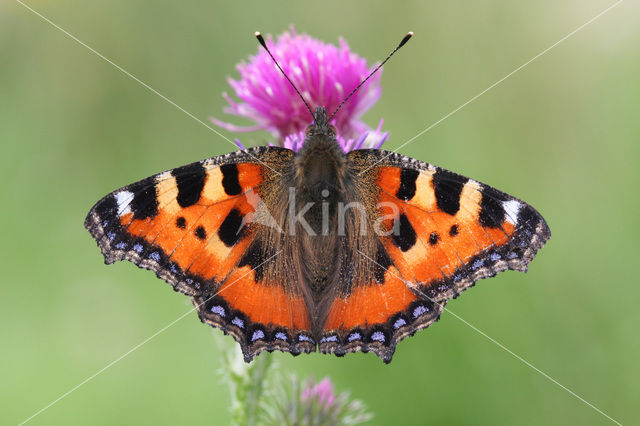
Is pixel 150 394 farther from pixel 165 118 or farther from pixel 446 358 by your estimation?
pixel 165 118

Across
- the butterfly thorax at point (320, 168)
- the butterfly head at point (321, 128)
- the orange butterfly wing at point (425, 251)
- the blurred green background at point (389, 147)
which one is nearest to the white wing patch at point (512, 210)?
the orange butterfly wing at point (425, 251)

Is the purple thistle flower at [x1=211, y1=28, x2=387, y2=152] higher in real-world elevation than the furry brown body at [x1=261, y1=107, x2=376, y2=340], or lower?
higher

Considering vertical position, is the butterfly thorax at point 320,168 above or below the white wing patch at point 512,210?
above

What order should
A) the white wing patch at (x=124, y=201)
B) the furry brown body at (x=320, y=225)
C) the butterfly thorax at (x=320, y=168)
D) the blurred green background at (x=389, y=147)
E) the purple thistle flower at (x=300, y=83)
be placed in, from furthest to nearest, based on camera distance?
the blurred green background at (x=389, y=147), the purple thistle flower at (x=300, y=83), the butterfly thorax at (x=320, y=168), the furry brown body at (x=320, y=225), the white wing patch at (x=124, y=201)

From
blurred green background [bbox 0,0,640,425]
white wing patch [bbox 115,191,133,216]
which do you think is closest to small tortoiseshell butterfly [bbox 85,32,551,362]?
white wing patch [bbox 115,191,133,216]

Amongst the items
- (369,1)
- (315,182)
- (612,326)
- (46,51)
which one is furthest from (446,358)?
(46,51)

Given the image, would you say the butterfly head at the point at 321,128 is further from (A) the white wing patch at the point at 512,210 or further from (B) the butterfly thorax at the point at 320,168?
(A) the white wing patch at the point at 512,210

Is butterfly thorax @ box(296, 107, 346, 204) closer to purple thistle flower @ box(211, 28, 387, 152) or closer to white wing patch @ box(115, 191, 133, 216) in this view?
purple thistle flower @ box(211, 28, 387, 152)

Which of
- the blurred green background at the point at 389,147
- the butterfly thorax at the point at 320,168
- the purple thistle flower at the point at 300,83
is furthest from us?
the blurred green background at the point at 389,147
